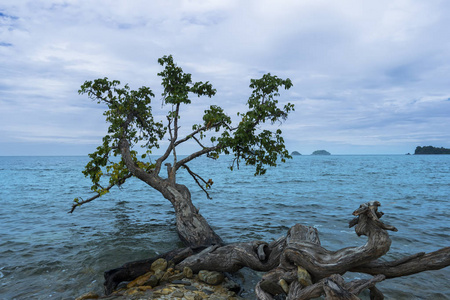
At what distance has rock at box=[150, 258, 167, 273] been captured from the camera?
8.20 meters

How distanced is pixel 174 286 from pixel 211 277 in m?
0.99

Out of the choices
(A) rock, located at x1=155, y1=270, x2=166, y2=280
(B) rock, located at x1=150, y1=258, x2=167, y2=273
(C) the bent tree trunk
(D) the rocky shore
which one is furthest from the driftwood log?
(C) the bent tree trunk

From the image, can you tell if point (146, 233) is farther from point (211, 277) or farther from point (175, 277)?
point (211, 277)

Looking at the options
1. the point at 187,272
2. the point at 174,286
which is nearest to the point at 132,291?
the point at 174,286

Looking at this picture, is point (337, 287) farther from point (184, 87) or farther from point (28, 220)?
point (28, 220)

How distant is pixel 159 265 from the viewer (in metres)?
8.27

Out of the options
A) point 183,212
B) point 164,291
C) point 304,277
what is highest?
point 183,212

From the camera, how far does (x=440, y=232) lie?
44.7 feet

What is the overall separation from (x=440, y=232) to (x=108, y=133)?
1688 centimetres

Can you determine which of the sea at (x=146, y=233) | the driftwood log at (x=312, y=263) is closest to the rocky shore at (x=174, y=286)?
the driftwood log at (x=312, y=263)

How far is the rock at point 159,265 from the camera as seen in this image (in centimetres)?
820

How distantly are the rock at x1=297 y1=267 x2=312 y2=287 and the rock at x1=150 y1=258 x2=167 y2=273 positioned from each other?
161 inches

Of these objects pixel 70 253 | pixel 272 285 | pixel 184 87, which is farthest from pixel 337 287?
pixel 184 87

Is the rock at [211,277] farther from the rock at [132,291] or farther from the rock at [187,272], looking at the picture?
the rock at [132,291]
